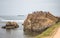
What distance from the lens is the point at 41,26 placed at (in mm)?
10172

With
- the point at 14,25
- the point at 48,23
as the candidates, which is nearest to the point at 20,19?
the point at 14,25

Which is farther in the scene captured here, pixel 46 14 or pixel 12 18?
A: pixel 12 18

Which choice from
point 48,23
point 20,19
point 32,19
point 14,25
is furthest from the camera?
point 20,19

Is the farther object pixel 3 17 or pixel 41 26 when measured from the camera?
pixel 3 17

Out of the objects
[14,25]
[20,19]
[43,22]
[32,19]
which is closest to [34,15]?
[32,19]

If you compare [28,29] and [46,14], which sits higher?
[46,14]

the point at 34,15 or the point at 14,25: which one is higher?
the point at 34,15

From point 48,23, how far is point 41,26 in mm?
379

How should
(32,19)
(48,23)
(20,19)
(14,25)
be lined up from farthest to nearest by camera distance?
(20,19), (14,25), (32,19), (48,23)

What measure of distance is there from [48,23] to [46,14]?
3.70 ft

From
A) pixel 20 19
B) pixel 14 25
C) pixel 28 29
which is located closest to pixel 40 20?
pixel 28 29

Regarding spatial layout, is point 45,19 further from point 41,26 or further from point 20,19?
point 20,19

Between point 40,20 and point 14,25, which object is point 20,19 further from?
point 40,20

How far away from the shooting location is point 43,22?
1028 cm
